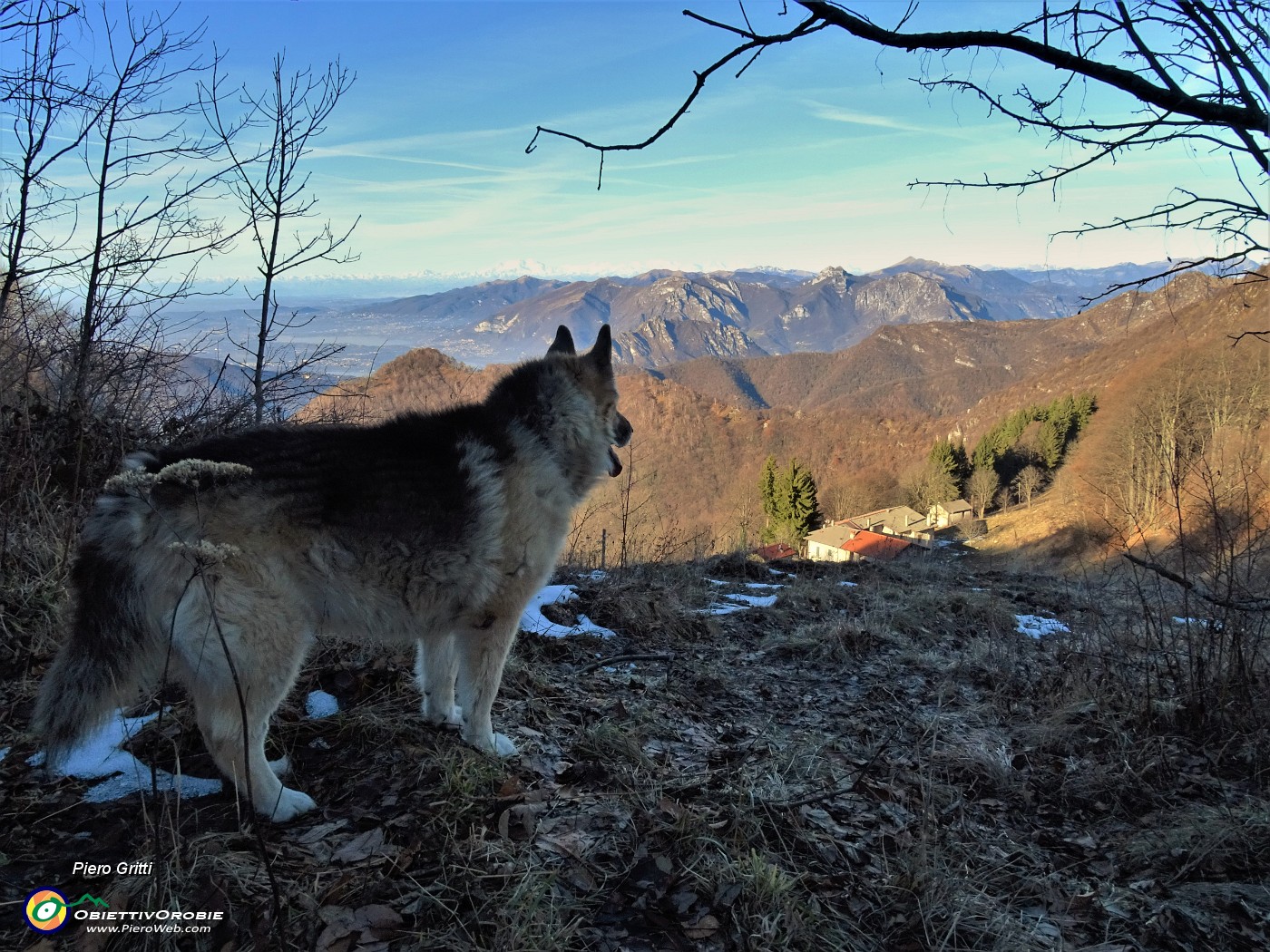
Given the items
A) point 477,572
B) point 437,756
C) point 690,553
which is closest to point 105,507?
point 477,572

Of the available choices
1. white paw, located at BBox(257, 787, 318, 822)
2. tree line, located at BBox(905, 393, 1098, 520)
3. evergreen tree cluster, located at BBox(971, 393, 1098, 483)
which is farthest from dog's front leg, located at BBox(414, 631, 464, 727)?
evergreen tree cluster, located at BBox(971, 393, 1098, 483)

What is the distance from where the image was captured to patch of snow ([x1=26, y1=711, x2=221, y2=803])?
3.12 metres

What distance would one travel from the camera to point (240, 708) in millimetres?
2867

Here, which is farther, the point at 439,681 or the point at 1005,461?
the point at 1005,461

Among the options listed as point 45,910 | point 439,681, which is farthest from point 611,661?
point 45,910

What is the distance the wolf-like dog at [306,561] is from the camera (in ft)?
9.15

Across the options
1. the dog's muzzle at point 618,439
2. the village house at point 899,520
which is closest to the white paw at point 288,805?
the dog's muzzle at point 618,439

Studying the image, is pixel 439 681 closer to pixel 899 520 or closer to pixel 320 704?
pixel 320 704

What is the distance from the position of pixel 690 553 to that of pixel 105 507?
47.1ft

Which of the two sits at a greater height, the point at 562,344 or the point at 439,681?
the point at 562,344

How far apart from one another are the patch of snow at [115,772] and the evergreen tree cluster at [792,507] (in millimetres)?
54426

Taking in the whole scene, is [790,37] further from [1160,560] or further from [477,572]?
[1160,560]

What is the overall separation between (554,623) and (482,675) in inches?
111

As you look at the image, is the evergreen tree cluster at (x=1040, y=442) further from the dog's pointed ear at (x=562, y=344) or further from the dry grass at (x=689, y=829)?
the dog's pointed ear at (x=562, y=344)
